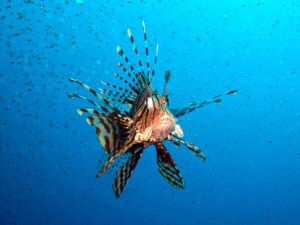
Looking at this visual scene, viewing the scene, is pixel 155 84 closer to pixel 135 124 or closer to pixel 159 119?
pixel 135 124

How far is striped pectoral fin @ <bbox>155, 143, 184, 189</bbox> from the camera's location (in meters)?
3.00

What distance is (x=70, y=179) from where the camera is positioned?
19.6 meters

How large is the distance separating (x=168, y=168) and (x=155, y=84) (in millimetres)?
9936

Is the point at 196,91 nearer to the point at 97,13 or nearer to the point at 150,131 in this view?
the point at 97,13

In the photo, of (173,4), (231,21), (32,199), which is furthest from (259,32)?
(32,199)

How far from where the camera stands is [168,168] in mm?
3113

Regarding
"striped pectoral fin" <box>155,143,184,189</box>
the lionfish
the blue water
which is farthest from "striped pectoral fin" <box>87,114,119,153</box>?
the blue water

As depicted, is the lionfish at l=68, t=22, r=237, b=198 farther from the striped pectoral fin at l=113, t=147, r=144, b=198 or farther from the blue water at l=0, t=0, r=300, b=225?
the blue water at l=0, t=0, r=300, b=225

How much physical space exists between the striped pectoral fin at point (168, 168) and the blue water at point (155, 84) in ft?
28.5

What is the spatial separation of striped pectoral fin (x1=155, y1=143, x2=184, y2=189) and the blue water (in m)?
8.69

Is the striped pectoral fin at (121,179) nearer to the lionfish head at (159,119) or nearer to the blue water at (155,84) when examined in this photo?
the lionfish head at (159,119)

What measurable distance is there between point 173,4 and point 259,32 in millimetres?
5823

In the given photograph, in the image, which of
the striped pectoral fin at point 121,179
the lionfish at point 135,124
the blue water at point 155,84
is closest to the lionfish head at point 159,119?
the lionfish at point 135,124

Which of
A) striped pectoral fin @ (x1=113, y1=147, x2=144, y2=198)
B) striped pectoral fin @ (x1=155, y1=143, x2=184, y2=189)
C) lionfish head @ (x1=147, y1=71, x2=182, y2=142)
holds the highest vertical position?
lionfish head @ (x1=147, y1=71, x2=182, y2=142)
